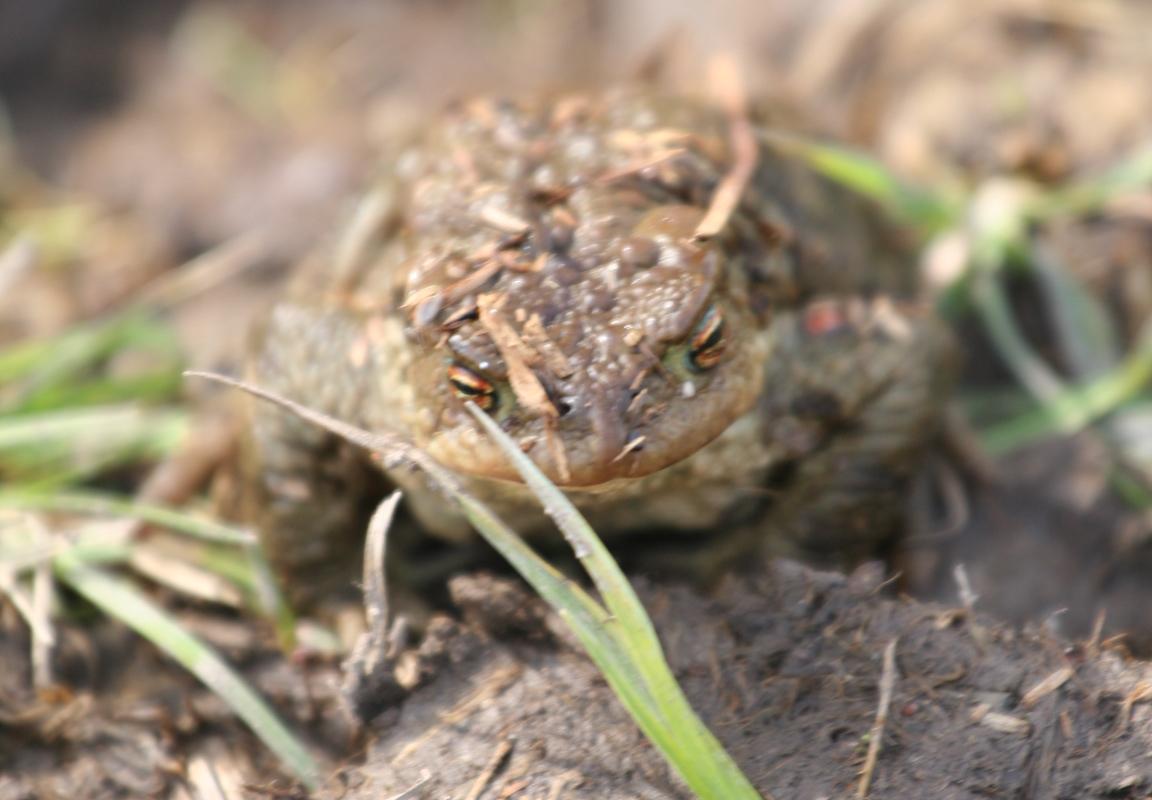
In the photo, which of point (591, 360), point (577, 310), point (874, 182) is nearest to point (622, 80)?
point (874, 182)

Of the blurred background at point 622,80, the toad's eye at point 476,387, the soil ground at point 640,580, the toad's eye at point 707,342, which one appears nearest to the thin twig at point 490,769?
the soil ground at point 640,580

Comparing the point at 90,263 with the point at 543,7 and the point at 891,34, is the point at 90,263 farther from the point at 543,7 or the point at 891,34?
the point at 891,34

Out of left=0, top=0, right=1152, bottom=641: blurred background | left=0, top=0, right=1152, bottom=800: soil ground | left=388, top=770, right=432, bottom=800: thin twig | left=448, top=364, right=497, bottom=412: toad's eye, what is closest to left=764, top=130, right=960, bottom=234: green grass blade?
left=0, top=0, right=1152, bottom=641: blurred background

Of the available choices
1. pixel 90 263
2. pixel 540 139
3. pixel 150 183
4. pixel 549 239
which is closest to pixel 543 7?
pixel 150 183

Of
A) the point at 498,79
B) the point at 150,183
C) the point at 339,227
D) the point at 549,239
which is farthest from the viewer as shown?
the point at 498,79

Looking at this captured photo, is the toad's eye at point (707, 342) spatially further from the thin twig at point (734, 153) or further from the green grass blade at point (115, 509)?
the green grass blade at point (115, 509)

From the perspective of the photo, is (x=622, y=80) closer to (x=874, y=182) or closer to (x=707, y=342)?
(x=874, y=182)

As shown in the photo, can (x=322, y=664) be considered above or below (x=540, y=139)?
below
